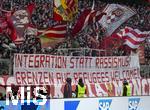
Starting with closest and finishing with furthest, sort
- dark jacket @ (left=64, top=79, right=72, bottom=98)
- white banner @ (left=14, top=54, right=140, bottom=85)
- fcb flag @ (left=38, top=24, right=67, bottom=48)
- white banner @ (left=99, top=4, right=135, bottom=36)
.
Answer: dark jacket @ (left=64, top=79, right=72, bottom=98)
white banner @ (left=14, top=54, right=140, bottom=85)
fcb flag @ (left=38, top=24, right=67, bottom=48)
white banner @ (left=99, top=4, right=135, bottom=36)

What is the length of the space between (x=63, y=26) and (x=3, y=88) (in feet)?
16.0

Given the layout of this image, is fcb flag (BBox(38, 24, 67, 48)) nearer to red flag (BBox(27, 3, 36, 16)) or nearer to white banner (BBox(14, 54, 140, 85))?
red flag (BBox(27, 3, 36, 16))

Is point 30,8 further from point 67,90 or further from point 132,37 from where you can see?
point 132,37

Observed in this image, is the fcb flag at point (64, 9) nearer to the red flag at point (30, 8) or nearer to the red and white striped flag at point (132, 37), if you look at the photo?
the red flag at point (30, 8)

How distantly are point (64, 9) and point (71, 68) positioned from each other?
258 cm

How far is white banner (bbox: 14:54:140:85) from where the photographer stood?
13039mm

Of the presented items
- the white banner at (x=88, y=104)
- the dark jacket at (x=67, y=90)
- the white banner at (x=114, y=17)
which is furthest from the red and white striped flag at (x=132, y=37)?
the white banner at (x=88, y=104)

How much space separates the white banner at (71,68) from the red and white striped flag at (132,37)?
27.4 inches

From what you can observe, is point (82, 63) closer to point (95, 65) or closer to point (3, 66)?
point (95, 65)

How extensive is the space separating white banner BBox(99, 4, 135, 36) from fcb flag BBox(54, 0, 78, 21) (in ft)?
4.20

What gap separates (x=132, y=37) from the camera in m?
15.9

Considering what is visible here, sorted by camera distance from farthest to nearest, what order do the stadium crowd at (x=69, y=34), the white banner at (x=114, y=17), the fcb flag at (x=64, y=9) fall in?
the white banner at (x=114, y=17)
the fcb flag at (x=64, y=9)
the stadium crowd at (x=69, y=34)

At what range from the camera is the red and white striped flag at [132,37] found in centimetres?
1590

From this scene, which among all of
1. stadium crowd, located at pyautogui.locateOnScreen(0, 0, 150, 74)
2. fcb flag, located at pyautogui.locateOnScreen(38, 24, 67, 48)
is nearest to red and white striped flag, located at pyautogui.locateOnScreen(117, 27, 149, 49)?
stadium crowd, located at pyautogui.locateOnScreen(0, 0, 150, 74)
